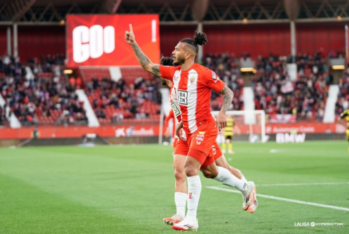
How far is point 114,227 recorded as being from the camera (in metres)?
8.03

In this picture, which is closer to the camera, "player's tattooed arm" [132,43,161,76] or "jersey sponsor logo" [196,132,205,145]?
"jersey sponsor logo" [196,132,205,145]

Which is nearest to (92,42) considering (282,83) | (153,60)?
(153,60)

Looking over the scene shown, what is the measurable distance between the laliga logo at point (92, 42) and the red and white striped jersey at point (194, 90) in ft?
106

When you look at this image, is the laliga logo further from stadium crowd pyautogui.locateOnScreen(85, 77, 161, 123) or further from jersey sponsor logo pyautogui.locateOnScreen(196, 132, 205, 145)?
jersey sponsor logo pyautogui.locateOnScreen(196, 132, 205, 145)

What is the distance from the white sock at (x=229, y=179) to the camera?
8414 millimetres

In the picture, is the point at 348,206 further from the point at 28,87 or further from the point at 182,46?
the point at 28,87

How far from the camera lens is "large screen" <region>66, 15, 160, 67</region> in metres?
40.2

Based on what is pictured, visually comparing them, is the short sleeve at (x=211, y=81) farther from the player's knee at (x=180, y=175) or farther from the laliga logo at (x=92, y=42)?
the laliga logo at (x=92, y=42)

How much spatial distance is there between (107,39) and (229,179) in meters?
32.6

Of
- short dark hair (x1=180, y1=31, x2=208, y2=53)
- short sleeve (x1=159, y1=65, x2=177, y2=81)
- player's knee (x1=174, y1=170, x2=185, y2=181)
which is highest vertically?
short dark hair (x1=180, y1=31, x2=208, y2=53)

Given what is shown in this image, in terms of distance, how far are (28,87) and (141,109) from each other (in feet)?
27.6

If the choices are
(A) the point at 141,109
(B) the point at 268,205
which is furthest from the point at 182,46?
(A) the point at 141,109

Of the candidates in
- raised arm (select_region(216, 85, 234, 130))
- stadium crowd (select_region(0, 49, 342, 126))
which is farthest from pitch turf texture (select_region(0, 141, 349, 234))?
stadium crowd (select_region(0, 49, 342, 126))

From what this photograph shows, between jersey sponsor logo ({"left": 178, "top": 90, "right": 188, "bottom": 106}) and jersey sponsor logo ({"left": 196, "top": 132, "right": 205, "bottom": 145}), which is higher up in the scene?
jersey sponsor logo ({"left": 178, "top": 90, "right": 188, "bottom": 106})
